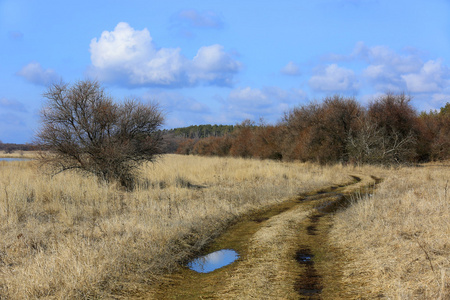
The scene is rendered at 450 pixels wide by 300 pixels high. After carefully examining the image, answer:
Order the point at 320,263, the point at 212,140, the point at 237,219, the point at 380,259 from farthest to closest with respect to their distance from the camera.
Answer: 1. the point at 212,140
2. the point at 237,219
3. the point at 320,263
4. the point at 380,259

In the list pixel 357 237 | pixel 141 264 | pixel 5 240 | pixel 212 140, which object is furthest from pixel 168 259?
pixel 212 140

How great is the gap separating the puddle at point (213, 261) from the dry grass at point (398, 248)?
7.21 feet

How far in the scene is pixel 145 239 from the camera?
6.56m

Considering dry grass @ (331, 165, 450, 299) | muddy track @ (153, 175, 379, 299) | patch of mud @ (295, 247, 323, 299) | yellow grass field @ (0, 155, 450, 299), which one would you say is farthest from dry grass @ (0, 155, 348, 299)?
dry grass @ (331, 165, 450, 299)

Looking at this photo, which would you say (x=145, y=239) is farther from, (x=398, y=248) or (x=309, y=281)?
(x=398, y=248)

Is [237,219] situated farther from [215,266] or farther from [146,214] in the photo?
[215,266]

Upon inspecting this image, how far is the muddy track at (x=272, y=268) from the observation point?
4.71 metres

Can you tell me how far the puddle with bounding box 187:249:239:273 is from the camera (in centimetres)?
596

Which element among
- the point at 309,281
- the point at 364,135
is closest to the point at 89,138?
the point at 309,281

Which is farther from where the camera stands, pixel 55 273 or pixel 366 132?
pixel 366 132

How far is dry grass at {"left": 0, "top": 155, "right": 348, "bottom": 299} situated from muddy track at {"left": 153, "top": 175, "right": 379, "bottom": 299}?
1.66ft

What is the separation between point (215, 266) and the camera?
19.8 feet

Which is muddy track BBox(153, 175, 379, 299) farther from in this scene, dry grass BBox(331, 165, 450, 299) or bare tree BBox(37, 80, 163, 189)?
bare tree BBox(37, 80, 163, 189)

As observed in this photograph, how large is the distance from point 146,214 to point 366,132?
78.6 ft
